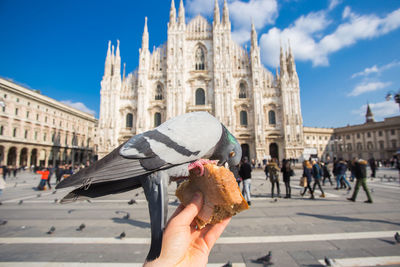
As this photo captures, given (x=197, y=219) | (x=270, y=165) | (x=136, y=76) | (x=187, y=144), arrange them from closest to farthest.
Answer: (x=197, y=219) < (x=187, y=144) < (x=270, y=165) < (x=136, y=76)

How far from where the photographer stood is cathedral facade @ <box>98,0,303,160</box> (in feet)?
76.6

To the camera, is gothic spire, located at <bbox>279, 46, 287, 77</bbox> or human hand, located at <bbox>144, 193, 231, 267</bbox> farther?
gothic spire, located at <bbox>279, 46, 287, 77</bbox>

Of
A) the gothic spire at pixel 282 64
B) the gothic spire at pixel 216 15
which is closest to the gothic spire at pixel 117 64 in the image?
the gothic spire at pixel 216 15

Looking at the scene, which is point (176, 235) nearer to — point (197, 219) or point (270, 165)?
point (197, 219)

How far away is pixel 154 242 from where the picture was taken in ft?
3.40

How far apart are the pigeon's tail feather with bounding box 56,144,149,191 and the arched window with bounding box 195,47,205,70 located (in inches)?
1038

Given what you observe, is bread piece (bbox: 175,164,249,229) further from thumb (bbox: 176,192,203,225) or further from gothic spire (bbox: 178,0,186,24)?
gothic spire (bbox: 178,0,186,24)

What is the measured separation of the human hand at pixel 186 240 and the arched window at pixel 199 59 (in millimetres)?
26439

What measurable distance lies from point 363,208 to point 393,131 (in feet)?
150

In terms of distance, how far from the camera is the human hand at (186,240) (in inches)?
38.7

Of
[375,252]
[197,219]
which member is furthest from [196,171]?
[375,252]

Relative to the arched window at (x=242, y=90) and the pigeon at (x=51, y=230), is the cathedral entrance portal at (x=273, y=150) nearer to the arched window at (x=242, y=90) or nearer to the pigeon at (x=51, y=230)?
the arched window at (x=242, y=90)

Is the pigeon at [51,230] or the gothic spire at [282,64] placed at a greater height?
the gothic spire at [282,64]

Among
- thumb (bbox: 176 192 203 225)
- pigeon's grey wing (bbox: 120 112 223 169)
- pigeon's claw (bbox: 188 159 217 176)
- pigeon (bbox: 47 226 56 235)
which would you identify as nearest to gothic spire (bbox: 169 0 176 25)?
pigeon (bbox: 47 226 56 235)
